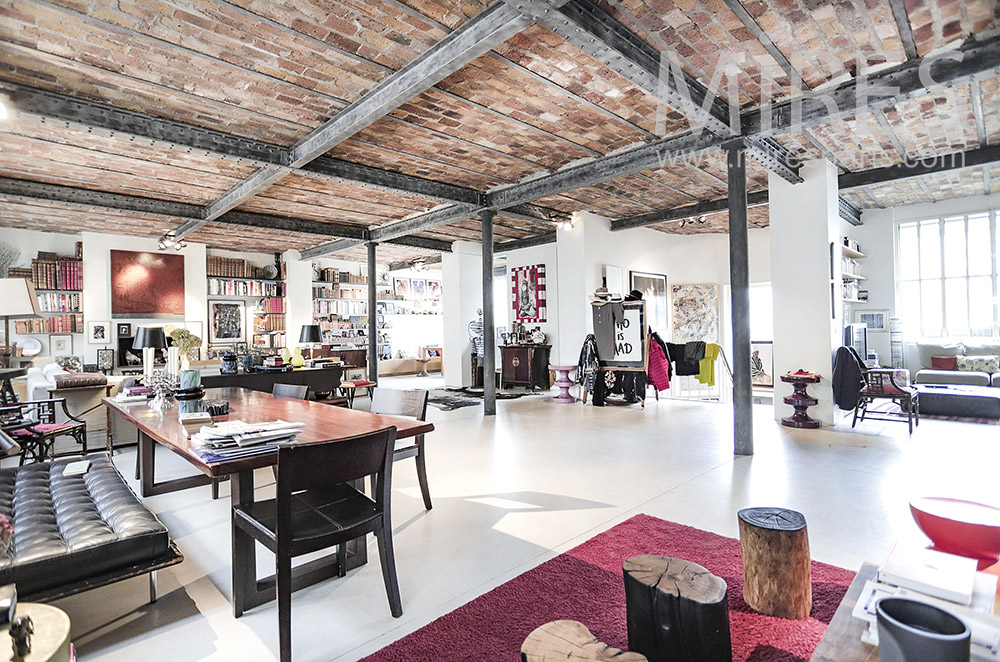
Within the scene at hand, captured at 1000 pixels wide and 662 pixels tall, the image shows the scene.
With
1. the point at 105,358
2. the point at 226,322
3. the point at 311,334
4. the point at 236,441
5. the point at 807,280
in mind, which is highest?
the point at 807,280

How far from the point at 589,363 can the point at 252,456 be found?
6.40m

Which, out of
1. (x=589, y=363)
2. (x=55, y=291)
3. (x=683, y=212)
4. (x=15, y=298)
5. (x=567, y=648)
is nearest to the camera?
(x=567, y=648)

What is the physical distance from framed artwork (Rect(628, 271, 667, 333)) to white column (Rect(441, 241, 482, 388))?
3.14m

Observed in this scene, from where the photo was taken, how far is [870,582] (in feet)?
4.46

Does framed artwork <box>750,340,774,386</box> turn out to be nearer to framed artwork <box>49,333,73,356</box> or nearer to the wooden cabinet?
the wooden cabinet

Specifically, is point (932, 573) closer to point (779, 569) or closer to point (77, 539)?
point (779, 569)

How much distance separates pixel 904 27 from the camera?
3.35 metres

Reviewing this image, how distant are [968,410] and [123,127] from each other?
968 cm

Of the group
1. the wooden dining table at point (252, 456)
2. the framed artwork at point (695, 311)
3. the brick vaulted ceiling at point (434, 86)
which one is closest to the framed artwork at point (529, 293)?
the framed artwork at point (695, 311)

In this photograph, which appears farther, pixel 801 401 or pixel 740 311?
pixel 801 401

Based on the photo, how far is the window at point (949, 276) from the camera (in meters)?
8.44

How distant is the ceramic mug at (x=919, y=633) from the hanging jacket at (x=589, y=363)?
689 centimetres

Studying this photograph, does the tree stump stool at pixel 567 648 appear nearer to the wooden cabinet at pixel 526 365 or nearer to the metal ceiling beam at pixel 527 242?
the wooden cabinet at pixel 526 365

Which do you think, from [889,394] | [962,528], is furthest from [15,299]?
[889,394]
